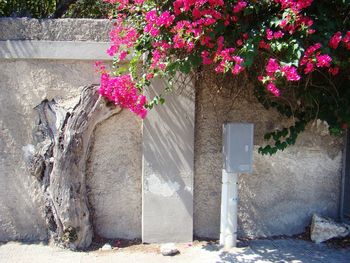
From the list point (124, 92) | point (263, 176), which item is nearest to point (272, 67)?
point (124, 92)

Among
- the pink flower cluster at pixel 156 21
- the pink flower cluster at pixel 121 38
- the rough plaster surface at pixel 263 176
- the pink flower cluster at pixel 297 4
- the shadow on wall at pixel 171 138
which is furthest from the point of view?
the rough plaster surface at pixel 263 176

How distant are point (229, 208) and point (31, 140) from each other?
219cm

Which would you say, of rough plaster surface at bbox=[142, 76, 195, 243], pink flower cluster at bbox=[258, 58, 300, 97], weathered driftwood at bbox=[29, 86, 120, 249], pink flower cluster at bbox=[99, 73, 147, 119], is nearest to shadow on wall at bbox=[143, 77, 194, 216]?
rough plaster surface at bbox=[142, 76, 195, 243]

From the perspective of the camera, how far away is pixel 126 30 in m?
3.85

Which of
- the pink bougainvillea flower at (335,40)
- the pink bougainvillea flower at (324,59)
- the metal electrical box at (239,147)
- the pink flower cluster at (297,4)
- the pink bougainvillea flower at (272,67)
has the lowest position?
the metal electrical box at (239,147)

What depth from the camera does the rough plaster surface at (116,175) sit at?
4324 millimetres

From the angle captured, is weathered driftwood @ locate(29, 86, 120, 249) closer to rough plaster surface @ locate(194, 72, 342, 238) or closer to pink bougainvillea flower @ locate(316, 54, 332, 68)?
rough plaster surface @ locate(194, 72, 342, 238)

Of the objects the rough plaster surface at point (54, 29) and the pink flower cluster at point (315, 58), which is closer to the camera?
the pink flower cluster at point (315, 58)

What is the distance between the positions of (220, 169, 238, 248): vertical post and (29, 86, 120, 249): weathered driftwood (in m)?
1.38

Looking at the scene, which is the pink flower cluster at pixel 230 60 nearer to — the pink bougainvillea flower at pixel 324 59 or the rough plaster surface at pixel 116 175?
the pink bougainvillea flower at pixel 324 59

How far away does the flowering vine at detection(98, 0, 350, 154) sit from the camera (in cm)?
326

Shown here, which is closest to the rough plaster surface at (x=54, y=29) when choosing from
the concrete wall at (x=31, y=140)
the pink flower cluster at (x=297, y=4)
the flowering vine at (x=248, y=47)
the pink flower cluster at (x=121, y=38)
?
the concrete wall at (x=31, y=140)

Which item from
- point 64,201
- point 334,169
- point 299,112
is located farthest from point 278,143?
point 64,201

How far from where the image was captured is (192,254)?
4172 mm
